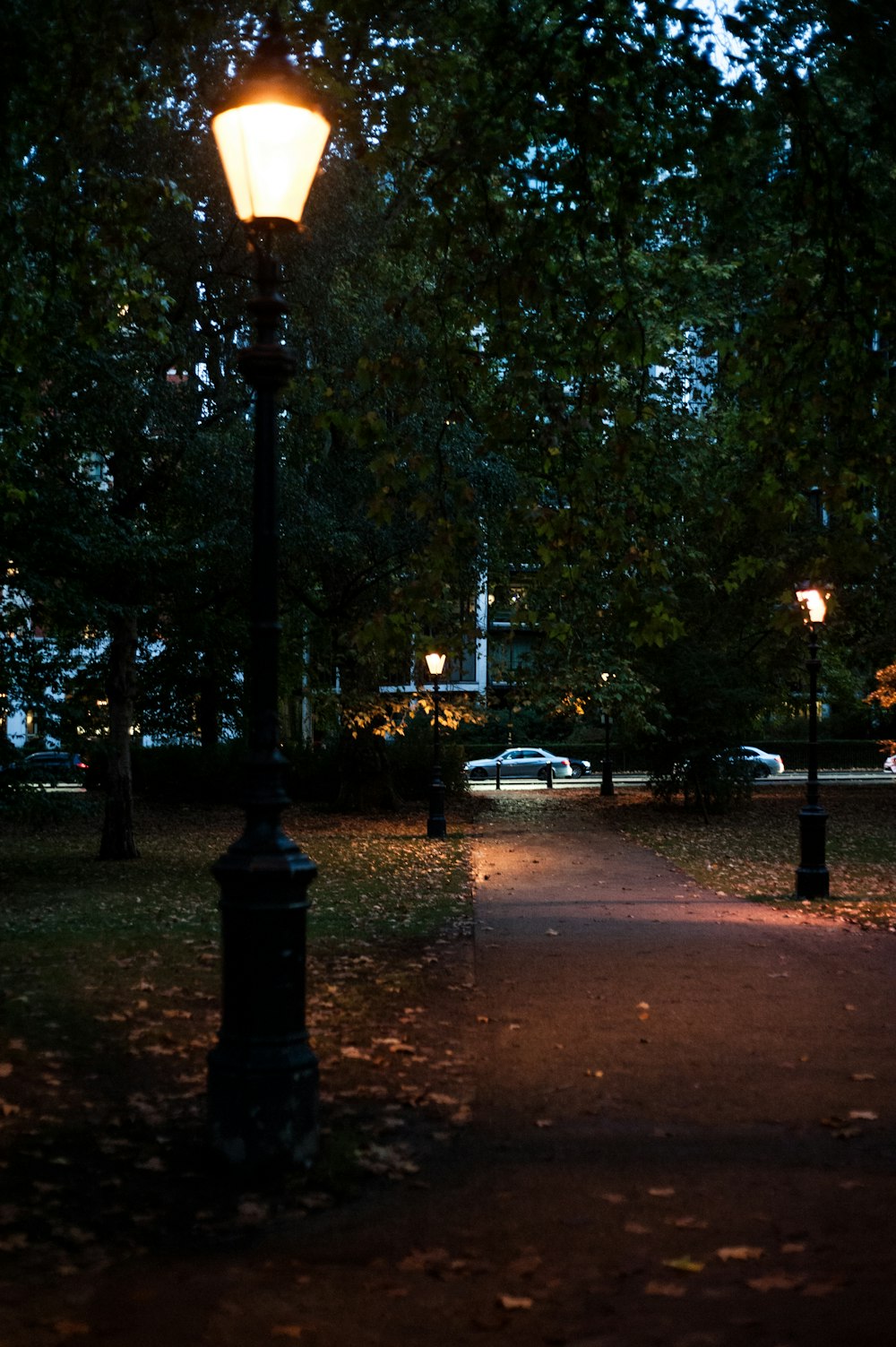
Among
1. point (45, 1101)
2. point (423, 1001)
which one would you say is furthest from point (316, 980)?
point (45, 1101)

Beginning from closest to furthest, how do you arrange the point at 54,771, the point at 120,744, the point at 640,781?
the point at 54,771, the point at 120,744, the point at 640,781

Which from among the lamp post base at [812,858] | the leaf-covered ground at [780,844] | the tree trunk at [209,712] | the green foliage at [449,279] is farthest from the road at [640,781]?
the lamp post base at [812,858]

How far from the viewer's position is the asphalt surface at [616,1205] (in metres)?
4.16

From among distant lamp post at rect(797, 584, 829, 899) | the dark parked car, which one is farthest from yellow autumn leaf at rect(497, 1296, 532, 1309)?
the dark parked car

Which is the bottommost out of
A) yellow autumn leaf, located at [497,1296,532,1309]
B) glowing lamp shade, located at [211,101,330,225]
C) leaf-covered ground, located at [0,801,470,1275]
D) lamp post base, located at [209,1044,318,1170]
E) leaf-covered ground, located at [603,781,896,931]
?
leaf-covered ground, located at [603,781,896,931]

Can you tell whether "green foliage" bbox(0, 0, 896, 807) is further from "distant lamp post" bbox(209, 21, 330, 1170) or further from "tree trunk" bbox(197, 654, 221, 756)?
"tree trunk" bbox(197, 654, 221, 756)

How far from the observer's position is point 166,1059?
7762 mm

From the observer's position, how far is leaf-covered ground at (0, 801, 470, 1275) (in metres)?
5.28

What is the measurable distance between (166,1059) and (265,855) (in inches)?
104

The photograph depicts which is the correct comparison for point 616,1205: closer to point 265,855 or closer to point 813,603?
point 265,855

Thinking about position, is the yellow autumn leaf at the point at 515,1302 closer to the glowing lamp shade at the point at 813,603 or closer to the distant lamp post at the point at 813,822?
the distant lamp post at the point at 813,822

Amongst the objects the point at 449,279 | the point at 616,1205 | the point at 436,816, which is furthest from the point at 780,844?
the point at 616,1205

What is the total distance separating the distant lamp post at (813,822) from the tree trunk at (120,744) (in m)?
10.7

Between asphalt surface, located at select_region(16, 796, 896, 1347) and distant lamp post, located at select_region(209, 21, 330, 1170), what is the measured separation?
614mm
